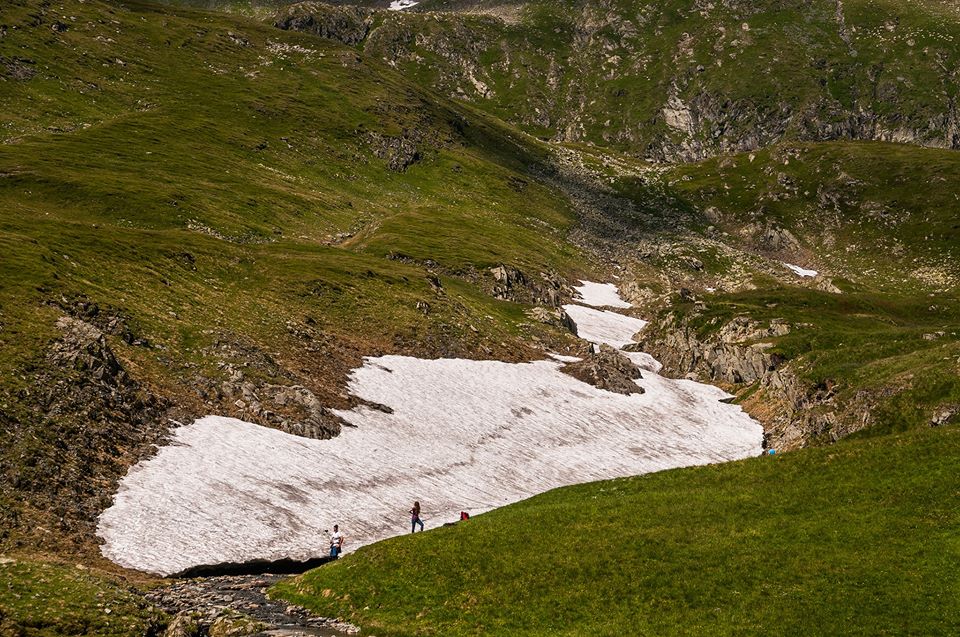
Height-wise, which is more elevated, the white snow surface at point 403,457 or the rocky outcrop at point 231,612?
the rocky outcrop at point 231,612

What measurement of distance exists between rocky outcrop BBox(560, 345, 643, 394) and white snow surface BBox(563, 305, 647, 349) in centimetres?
2394

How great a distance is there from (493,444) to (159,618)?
137 feet

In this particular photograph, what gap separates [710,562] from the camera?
29.8m

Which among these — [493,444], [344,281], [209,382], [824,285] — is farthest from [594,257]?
[209,382]

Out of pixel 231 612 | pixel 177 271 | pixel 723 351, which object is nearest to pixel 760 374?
pixel 723 351

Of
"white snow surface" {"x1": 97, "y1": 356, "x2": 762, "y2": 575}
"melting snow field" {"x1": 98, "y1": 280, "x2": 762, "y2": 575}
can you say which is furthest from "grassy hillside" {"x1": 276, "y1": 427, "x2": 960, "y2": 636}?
"white snow surface" {"x1": 97, "y1": 356, "x2": 762, "y2": 575}

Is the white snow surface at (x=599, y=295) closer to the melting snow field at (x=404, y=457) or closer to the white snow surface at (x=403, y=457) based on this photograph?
the white snow surface at (x=403, y=457)

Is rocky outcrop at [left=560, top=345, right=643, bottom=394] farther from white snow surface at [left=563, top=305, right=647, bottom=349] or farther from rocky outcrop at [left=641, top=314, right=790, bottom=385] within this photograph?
white snow surface at [left=563, top=305, right=647, bottom=349]

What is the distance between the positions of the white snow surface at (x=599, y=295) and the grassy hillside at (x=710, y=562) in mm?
111543

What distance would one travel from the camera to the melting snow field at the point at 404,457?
40.1 m

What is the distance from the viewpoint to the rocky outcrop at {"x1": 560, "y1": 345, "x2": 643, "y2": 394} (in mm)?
88000

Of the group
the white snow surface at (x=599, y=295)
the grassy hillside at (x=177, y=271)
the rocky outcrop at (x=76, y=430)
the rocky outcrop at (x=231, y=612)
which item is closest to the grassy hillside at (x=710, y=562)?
the rocky outcrop at (x=231, y=612)

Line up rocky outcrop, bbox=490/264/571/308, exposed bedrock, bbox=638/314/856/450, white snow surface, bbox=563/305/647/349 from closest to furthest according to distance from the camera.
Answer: exposed bedrock, bbox=638/314/856/450
white snow surface, bbox=563/305/647/349
rocky outcrop, bbox=490/264/571/308

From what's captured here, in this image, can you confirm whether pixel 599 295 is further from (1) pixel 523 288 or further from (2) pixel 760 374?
(2) pixel 760 374
